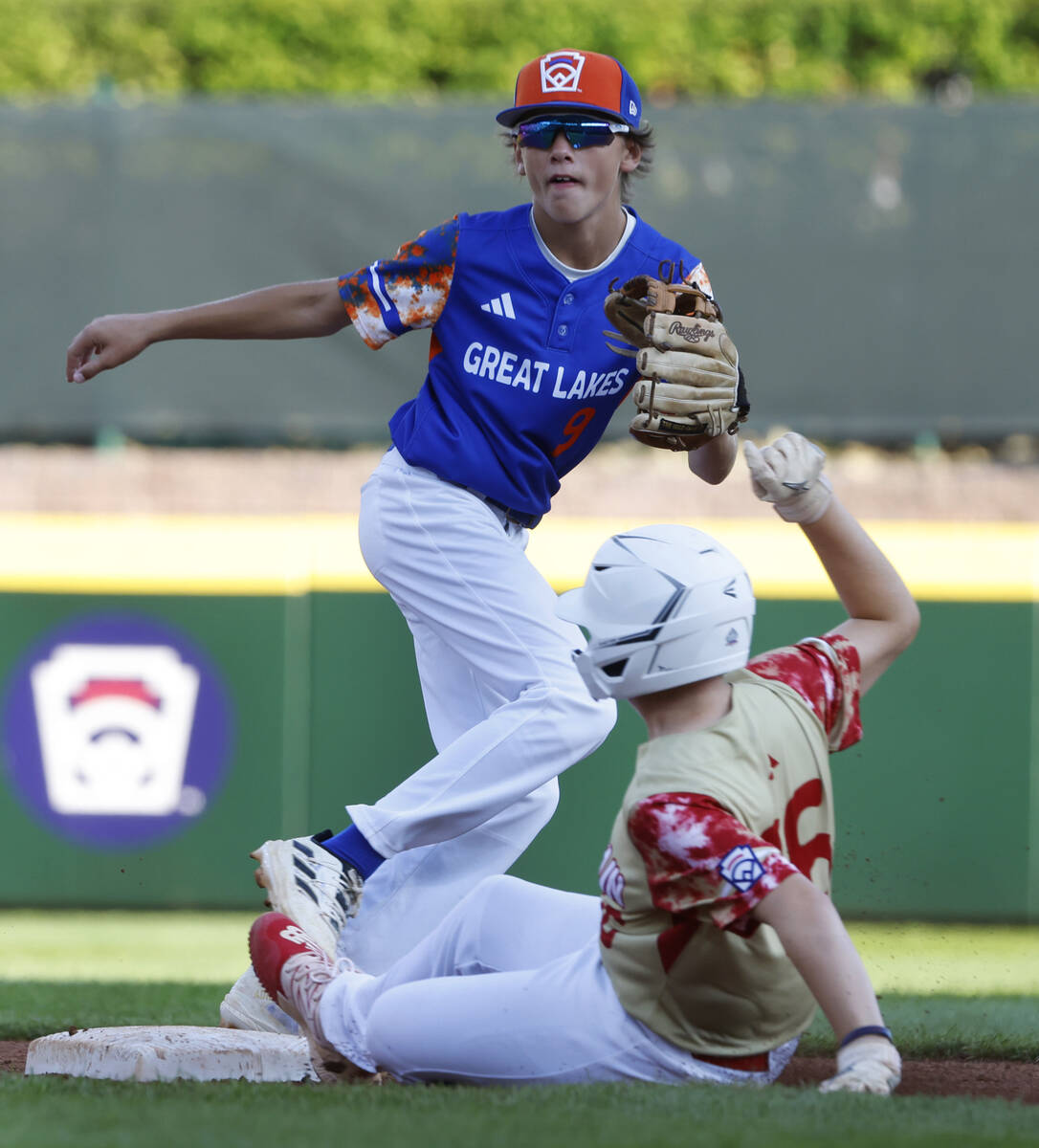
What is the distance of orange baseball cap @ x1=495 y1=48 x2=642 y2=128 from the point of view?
350 cm

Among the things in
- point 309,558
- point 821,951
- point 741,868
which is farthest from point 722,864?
point 309,558

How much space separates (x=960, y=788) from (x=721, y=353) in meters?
→ 3.39

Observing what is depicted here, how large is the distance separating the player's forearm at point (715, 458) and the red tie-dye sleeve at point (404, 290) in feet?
2.27

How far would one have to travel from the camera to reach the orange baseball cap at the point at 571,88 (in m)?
3.50

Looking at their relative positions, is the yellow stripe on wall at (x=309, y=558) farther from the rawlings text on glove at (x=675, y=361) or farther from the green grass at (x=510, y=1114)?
the rawlings text on glove at (x=675, y=361)

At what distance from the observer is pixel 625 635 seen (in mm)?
2572

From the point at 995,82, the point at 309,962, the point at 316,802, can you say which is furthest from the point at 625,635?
the point at 995,82

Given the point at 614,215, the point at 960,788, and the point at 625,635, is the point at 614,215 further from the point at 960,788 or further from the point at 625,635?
the point at 960,788

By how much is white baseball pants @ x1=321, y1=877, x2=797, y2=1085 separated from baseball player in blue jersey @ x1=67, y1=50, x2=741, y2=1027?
0.49 m

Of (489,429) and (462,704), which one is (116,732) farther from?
(489,429)

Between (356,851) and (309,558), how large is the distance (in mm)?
3232

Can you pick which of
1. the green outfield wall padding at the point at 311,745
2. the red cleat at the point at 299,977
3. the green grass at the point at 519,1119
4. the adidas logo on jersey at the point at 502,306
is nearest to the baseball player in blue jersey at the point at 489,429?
the adidas logo on jersey at the point at 502,306

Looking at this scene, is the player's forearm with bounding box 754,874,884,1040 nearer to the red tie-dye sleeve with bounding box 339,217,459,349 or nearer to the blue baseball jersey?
the blue baseball jersey

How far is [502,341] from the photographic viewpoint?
357 centimetres
